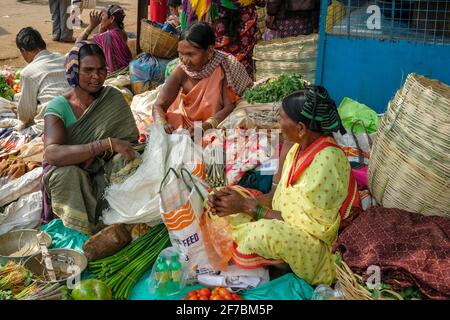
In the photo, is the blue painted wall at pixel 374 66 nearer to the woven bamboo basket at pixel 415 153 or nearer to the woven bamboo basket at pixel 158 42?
the woven bamboo basket at pixel 415 153

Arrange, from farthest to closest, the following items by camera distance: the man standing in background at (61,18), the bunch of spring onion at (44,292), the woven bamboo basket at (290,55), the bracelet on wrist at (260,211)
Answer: the man standing in background at (61,18), the woven bamboo basket at (290,55), the bracelet on wrist at (260,211), the bunch of spring onion at (44,292)

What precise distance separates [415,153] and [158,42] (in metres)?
3.85

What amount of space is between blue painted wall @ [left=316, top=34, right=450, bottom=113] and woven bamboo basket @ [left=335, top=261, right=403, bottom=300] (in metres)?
2.17

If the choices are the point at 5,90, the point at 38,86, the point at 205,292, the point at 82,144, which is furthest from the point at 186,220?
the point at 5,90

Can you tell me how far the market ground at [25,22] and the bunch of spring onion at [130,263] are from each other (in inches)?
229

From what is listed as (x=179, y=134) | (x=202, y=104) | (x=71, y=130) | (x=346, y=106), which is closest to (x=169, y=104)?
(x=202, y=104)

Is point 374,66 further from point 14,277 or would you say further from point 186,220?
point 14,277

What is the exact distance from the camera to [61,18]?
9703 mm

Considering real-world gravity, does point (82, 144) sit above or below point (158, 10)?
below

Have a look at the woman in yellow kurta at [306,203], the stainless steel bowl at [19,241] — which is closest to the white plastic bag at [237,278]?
the woman in yellow kurta at [306,203]

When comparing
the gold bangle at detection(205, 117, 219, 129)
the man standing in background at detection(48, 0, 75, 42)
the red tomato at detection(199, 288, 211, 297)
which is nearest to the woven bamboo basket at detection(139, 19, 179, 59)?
the gold bangle at detection(205, 117, 219, 129)

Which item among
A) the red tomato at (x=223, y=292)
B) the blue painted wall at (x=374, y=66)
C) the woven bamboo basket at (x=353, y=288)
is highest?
the blue painted wall at (x=374, y=66)

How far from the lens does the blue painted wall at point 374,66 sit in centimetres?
422

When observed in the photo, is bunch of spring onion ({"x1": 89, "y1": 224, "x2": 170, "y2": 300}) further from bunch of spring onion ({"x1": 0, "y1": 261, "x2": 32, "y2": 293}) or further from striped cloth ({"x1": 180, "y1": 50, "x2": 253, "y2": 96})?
striped cloth ({"x1": 180, "y1": 50, "x2": 253, "y2": 96})
